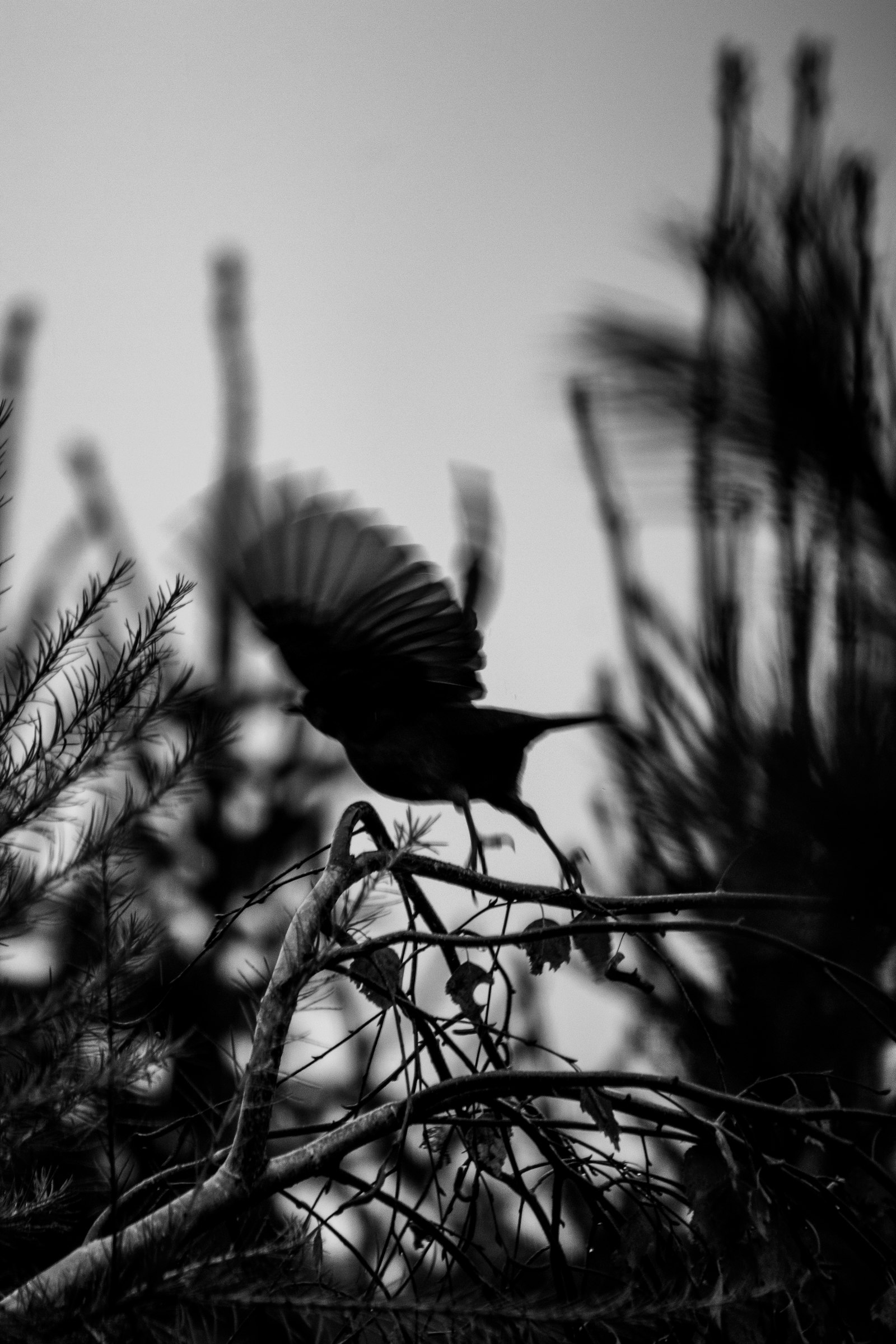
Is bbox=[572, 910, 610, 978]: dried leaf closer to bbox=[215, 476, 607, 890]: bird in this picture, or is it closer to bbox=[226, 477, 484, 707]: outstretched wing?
bbox=[215, 476, 607, 890]: bird

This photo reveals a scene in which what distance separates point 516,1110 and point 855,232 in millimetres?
825

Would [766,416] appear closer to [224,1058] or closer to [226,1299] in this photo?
[226,1299]

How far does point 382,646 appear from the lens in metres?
1.69

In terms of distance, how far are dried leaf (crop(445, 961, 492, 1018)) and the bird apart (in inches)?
16.8

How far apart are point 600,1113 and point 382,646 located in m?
0.90

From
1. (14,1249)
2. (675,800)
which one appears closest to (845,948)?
(675,800)

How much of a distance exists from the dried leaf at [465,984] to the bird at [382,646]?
0.43 meters

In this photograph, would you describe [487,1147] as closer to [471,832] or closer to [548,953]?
[548,953]

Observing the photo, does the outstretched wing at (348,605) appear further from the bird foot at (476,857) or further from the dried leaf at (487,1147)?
the dried leaf at (487,1147)

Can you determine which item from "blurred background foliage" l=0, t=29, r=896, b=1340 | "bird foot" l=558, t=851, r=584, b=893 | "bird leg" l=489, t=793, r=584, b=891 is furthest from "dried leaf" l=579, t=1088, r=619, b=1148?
"bird leg" l=489, t=793, r=584, b=891

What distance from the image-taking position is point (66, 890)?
2.87ft

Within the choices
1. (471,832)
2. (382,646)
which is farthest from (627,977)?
(382,646)

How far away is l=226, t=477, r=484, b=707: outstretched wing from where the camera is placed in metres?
1.59

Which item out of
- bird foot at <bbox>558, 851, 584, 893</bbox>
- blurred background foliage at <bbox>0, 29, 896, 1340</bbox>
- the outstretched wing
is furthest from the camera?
the outstretched wing
